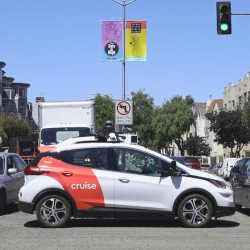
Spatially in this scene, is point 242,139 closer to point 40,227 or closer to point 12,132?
point 12,132

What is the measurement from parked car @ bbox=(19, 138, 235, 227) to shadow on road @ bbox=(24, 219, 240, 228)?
490mm

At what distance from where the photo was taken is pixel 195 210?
11602 mm

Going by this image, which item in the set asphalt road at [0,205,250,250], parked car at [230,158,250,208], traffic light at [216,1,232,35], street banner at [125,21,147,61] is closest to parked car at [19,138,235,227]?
asphalt road at [0,205,250,250]

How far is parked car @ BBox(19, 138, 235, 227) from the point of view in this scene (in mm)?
11547

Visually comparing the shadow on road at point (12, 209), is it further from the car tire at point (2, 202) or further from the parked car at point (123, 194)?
the parked car at point (123, 194)

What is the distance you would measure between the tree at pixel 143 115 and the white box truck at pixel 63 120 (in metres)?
43.8

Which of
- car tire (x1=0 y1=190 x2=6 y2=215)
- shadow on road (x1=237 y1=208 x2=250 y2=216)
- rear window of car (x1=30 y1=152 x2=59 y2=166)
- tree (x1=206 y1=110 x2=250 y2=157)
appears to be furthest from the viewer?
tree (x1=206 y1=110 x2=250 y2=157)

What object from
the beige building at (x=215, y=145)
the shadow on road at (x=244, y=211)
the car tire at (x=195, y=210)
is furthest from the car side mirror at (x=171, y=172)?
the beige building at (x=215, y=145)

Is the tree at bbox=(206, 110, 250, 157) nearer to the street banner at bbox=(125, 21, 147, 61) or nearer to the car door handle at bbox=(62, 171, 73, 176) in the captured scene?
the street banner at bbox=(125, 21, 147, 61)

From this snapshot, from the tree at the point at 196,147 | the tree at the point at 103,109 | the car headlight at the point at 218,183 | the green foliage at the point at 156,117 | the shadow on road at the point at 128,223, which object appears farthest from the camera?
the tree at the point at 196,147

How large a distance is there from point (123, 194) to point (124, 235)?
1.10 metres

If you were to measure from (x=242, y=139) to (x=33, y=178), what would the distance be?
2067 inches

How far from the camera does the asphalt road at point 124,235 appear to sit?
31.2ft

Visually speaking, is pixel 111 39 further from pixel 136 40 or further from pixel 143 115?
pixel 143 115
